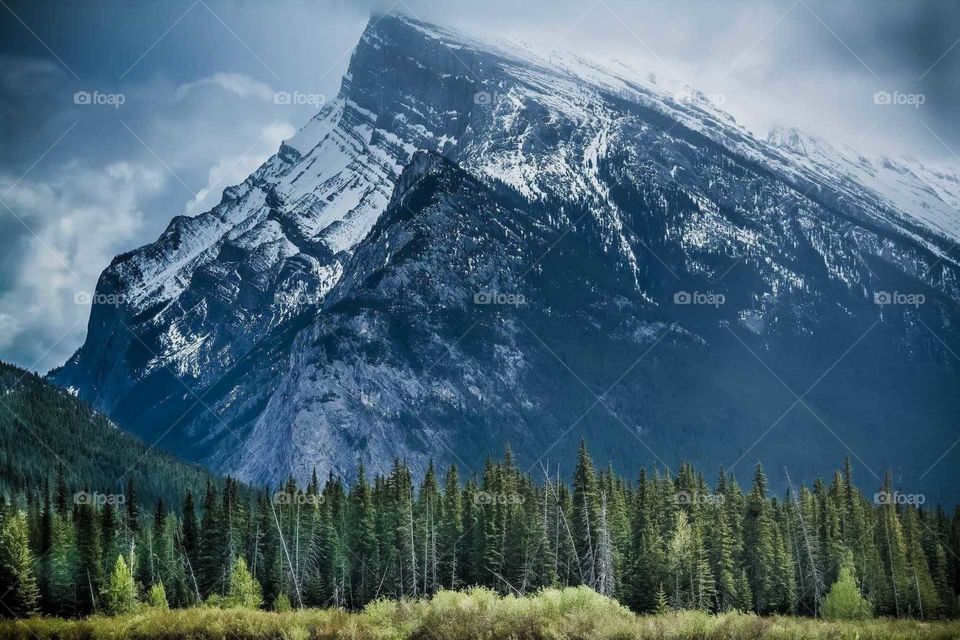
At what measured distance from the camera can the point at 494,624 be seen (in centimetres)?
7900

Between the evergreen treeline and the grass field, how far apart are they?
88.9ft

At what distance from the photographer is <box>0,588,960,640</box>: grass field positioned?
7462 cm

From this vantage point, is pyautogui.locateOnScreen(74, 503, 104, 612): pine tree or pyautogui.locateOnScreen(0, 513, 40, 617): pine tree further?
pyautogui.locateOnScreen(74, 503, 104, 612): pine tree

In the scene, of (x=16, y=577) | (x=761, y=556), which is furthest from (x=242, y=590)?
(x=761, y=556)

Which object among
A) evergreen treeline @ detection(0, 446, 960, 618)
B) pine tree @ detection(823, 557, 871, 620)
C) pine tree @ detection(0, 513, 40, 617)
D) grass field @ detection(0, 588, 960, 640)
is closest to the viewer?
grass field @ detection(0, 588, 960, 640)

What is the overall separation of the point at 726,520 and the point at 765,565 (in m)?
6.29

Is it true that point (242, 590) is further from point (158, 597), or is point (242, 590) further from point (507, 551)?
point (507, 551)

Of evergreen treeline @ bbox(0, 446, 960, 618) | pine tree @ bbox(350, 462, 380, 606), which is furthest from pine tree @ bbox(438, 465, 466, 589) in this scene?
pine tree @ bbox(350, 462, 380, 606)

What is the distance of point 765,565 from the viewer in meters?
126

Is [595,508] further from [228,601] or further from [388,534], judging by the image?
[228,601]

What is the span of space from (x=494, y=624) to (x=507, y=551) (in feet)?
144

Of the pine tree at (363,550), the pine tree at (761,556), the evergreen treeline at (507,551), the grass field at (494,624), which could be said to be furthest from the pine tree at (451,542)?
the grass field at (494,624)

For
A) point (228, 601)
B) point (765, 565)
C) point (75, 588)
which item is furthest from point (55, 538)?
point (765, 565)

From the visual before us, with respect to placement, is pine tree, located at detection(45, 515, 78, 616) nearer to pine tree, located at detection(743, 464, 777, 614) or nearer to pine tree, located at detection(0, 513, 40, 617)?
pine tree, located at detection(0, 513, 40, 617)
